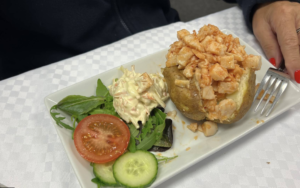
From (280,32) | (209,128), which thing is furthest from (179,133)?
(280,32)

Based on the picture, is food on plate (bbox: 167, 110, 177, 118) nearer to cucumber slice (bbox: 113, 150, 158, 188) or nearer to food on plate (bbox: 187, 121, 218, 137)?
food on plate (bbox: 187, 121, 218, 137)

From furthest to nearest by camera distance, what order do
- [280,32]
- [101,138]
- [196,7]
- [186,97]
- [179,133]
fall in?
[196,7] → [280,32] → [179,133] → [186,97] → [101,138]

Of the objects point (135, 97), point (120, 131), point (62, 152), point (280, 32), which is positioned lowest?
point (62, 152)

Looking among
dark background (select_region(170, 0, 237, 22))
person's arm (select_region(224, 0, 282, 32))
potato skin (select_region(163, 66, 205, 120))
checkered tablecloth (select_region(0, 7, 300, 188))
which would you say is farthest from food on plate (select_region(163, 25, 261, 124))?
dark background (select_region(170, 0, 237, 22))

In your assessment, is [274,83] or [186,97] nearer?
[186,97]

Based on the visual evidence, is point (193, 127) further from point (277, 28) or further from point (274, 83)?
point (277, 28)

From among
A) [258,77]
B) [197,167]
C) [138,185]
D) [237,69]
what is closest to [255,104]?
[258,77]
